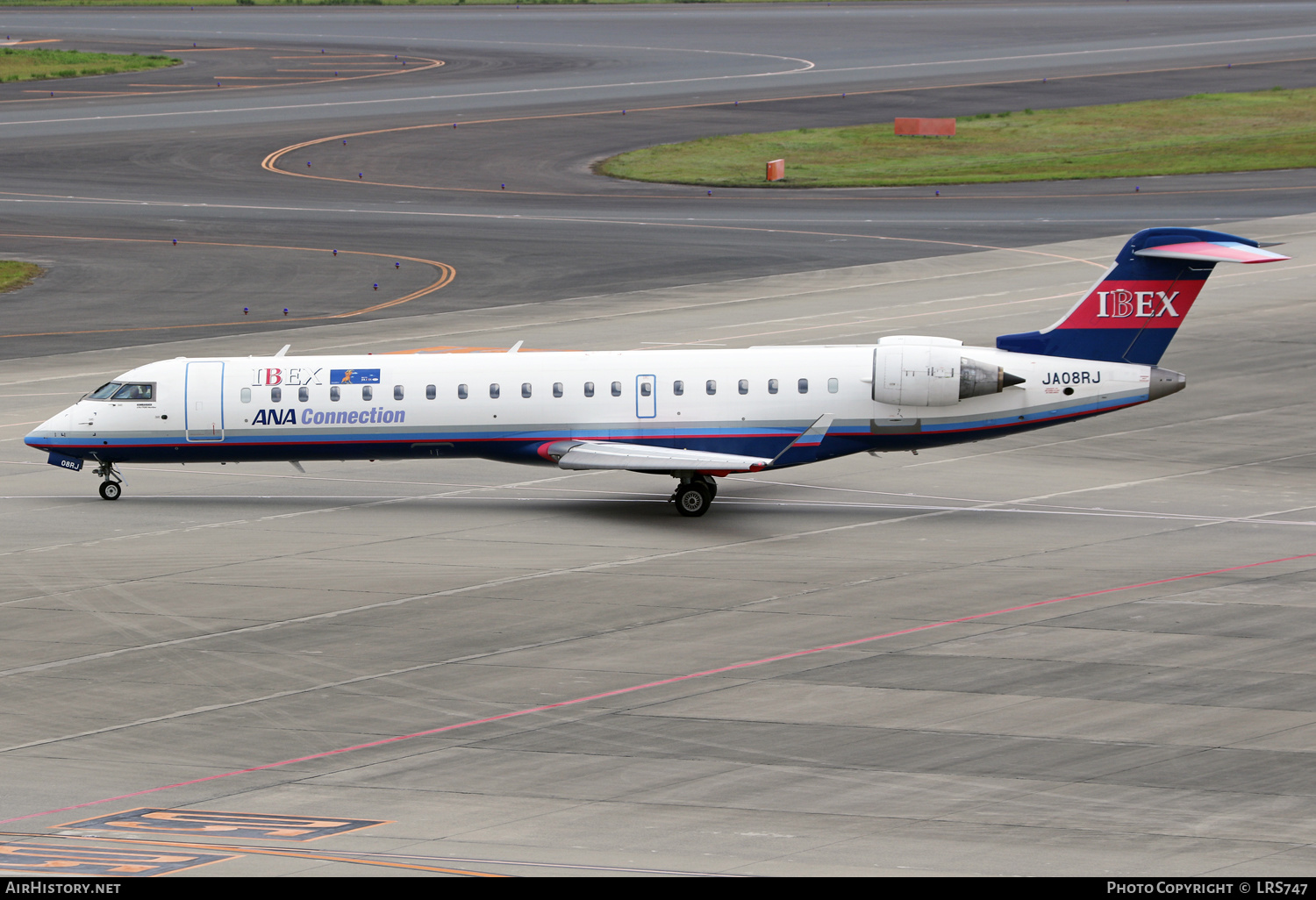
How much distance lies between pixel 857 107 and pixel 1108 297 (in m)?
69.8

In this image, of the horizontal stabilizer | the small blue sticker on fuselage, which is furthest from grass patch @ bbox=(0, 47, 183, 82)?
the horizontal stabilizer

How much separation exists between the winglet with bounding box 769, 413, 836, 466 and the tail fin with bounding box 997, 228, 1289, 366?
15.0ft

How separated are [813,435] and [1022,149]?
61.3 meters

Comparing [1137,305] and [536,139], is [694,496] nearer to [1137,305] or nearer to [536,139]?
[1137,305]

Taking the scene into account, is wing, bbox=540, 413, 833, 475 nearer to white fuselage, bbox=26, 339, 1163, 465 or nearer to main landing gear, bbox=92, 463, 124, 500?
white fuselage, bbox=26, 339, 1163, 465

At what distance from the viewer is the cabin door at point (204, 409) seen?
129ft

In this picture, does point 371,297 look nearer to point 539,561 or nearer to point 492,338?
point 492,338

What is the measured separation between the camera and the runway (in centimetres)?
2122

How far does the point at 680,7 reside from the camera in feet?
567

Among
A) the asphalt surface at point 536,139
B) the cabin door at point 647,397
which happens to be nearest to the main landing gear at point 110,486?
the cabin door at point 647,397

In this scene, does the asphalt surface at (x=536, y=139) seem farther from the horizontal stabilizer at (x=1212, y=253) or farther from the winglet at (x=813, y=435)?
the horizontal stabilizer at (x=1212, y=253)

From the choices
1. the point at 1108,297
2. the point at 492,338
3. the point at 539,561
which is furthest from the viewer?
the point at 492,338
